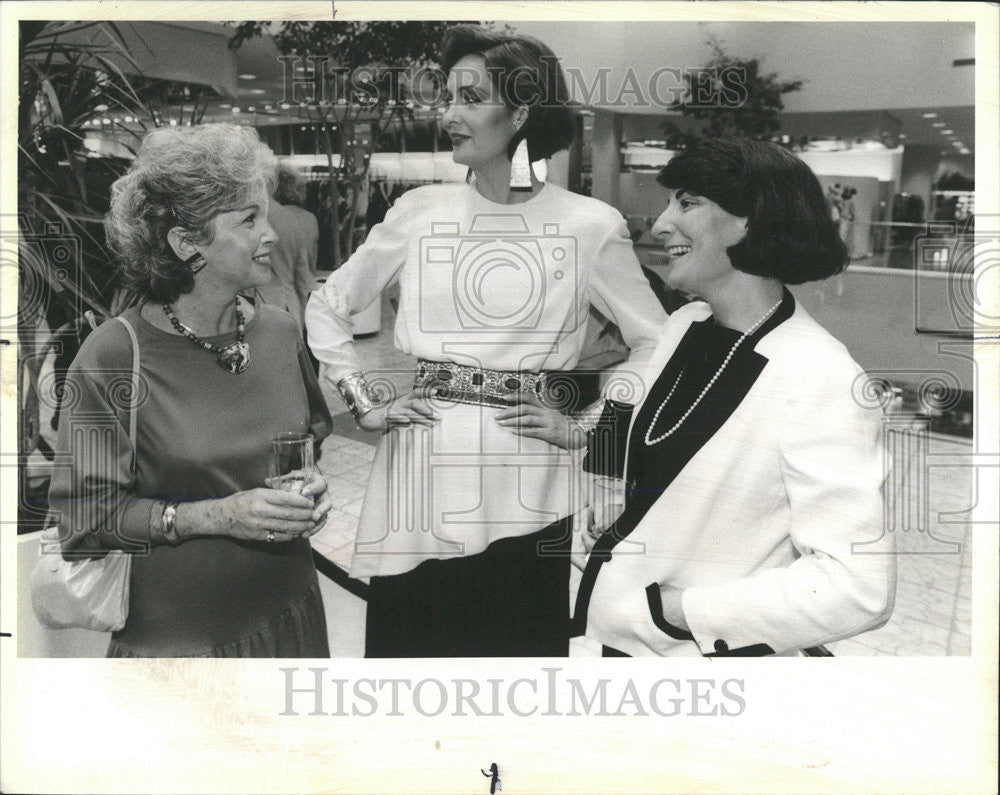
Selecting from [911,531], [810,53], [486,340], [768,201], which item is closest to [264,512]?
[486,340]

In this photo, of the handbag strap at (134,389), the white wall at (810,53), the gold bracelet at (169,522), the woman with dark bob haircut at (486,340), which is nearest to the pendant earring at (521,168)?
the woman with dark bob haircut at (486,340)

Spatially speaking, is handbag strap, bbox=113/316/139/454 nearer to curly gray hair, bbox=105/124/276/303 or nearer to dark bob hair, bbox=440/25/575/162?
curly gray hair, bbox=105/124/276/303

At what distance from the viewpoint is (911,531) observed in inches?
96.2

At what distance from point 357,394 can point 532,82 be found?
0.91 m

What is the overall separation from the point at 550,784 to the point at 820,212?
1.65 metres

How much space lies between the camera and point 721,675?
248 cm

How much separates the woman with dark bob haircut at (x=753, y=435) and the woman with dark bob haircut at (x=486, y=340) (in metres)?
0.15

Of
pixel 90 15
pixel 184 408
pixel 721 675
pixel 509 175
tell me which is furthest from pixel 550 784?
pixel 90 15

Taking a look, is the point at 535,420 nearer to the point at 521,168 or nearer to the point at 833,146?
the point at 521,168

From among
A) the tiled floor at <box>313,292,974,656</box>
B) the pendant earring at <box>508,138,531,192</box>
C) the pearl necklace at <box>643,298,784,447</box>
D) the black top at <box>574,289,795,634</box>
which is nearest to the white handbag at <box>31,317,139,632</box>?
the tiled floor at <box>313,292,974,656</box>

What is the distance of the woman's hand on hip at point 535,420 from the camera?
2414mm

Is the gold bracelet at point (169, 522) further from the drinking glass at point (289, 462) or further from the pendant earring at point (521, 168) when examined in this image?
the pendant earring at point (521, 168)

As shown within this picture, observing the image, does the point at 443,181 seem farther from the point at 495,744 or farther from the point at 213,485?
the point at 495,744

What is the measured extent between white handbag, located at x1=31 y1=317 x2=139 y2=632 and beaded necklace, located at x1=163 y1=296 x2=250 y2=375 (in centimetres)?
11
